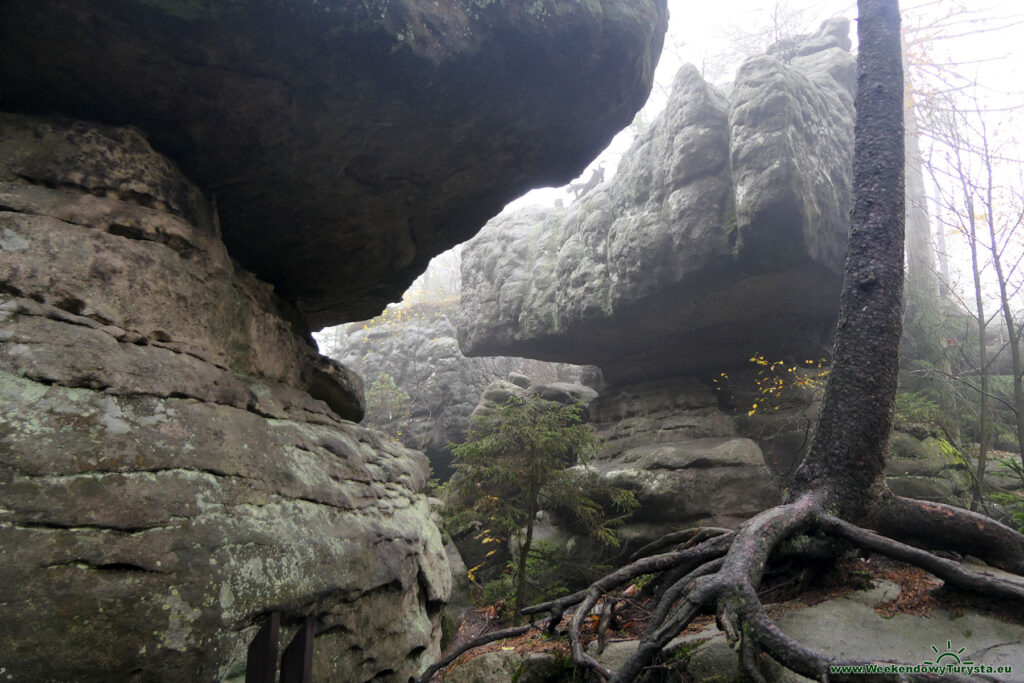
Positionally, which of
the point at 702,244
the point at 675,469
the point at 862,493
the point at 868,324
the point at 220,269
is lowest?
the point at 675,469

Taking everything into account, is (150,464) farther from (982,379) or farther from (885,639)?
(982,379)

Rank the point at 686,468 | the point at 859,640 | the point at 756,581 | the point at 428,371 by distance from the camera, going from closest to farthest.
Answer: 1. the point at 859,640
2. the point at 756,581
3. the point at 686,468
4. the point at 428,371

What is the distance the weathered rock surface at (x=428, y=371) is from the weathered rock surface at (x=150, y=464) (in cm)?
1394

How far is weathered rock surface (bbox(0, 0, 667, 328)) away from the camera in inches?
138

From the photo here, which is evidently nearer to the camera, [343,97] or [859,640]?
[859,640]

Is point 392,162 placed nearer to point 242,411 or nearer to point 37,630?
point 242,411

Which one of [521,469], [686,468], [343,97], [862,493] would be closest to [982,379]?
[686,468]

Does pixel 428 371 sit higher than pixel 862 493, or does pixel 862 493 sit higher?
pixel 428 371

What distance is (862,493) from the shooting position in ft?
13.0

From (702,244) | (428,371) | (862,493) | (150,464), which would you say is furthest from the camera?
(428,371)

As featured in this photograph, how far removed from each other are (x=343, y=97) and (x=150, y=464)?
2883mm

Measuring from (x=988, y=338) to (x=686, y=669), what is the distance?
17085mm

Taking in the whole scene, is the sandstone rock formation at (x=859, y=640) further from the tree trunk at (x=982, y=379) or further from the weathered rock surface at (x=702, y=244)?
the weathered rock surface at (x=702, y=244)

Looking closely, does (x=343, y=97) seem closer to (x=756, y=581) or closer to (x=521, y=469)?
(x=756, y=581)
